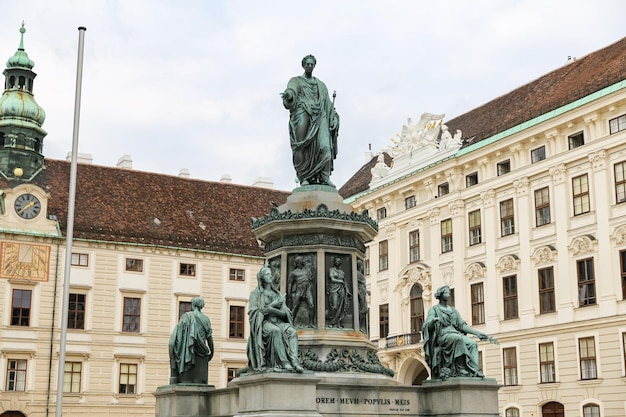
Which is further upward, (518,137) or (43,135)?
(43,135)

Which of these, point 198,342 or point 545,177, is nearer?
point 198,342

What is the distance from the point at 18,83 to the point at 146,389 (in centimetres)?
1859

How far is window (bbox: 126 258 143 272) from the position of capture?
156ft

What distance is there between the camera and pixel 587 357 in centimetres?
3406

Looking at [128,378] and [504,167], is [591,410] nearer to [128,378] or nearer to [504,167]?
[504,167]

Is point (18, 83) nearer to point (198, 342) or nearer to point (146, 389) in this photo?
point (146, 389)

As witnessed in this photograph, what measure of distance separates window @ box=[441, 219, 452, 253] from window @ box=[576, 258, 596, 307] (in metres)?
7.80

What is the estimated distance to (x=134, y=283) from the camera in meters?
47.6

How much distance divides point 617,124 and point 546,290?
6.97 meters

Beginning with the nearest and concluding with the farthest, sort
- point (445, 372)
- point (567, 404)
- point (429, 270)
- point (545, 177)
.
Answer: point (445, 372), point (567, 404), point (545, 177), point (429, 270)

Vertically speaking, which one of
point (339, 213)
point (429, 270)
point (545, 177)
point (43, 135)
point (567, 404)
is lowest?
point (567, 404)

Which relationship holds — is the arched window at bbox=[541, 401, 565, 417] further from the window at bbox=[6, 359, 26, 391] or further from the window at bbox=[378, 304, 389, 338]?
the window at bbox=[6, 359, 26, 391]

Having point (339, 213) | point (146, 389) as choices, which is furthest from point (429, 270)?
point (339, 213)

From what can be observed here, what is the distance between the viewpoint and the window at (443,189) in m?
42.7
